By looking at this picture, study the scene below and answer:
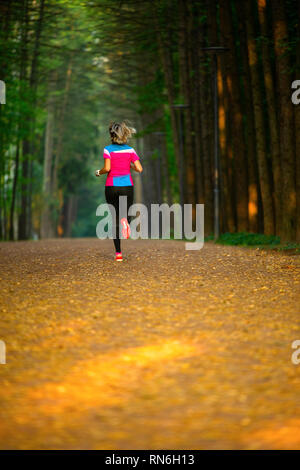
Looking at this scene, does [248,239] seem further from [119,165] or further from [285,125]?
[119,165]

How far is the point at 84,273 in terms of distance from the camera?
38.0 feet

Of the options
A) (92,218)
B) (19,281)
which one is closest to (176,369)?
(19,281)

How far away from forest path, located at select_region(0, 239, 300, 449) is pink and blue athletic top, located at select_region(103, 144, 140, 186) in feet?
8.16

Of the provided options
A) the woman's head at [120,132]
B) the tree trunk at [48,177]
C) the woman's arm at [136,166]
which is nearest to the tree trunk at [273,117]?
the woman's arm at [136,166]

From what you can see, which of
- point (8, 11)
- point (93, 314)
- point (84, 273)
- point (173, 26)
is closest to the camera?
point (93, 314)

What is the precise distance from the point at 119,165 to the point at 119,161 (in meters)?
0.07

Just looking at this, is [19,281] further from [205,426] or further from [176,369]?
[205,426]

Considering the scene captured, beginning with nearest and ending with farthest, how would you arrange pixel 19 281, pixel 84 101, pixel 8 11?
pixel 19 281
pixel 8 11
pixel 84 101

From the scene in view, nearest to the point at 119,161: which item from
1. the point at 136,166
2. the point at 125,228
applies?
the point at 136,166

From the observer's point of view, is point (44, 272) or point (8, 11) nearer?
point (44, 272)

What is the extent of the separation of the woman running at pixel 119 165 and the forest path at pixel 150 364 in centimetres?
224

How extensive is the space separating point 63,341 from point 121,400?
182cm

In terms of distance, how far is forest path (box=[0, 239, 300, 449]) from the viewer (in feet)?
14.4

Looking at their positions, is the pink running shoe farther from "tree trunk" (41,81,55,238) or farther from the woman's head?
"tree trunk" (41,81,55,238)
